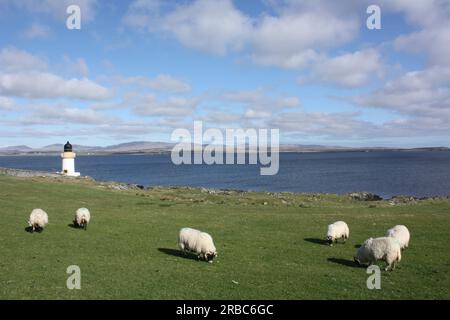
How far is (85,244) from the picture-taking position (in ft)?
76.3

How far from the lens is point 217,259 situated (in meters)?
20.8

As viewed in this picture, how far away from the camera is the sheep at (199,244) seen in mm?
20188

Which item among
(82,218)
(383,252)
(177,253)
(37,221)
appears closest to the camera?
(383,252)

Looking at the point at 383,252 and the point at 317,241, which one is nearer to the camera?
the point at 383,252

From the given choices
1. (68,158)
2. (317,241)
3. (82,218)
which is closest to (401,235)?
(317,241)

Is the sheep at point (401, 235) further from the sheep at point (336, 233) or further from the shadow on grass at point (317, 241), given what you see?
the shadow on grass at point (317, 241)

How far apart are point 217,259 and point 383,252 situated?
301 inches

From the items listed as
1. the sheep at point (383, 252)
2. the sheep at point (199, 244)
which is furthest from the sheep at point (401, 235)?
the sheep at point (199, 244)

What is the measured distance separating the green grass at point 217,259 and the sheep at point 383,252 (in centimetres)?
56

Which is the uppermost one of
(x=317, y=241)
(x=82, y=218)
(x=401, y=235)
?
(x=82, y=218)

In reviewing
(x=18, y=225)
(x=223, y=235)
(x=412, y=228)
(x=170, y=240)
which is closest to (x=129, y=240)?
(x=170, y=240)

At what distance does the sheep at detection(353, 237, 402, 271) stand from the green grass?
556 millimetres

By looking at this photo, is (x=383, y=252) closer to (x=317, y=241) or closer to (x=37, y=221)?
(x=317, y=241)
